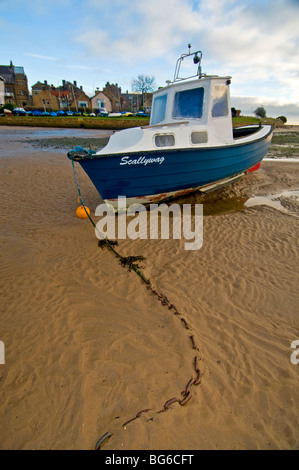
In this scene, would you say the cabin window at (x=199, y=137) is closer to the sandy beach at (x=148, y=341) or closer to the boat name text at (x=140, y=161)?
the boat name text at (x=140, y=161)

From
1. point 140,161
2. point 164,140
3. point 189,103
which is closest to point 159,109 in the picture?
point 189,103

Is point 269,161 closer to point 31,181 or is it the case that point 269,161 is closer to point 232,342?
point 31,181

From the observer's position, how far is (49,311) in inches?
147

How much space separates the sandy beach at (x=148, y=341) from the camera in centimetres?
238

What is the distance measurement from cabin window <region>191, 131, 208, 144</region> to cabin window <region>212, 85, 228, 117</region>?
1.19m

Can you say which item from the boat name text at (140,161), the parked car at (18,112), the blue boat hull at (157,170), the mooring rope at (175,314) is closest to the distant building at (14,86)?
the parked car at (18,112)

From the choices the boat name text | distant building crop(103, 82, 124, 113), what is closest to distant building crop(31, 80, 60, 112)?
distant building crop(103, 82, 124, 113)

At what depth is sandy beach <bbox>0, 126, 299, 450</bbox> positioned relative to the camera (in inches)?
93.7

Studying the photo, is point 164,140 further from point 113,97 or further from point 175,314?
point 113,97

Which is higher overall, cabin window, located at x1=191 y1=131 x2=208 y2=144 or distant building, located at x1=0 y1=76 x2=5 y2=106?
distant building, located at x1=0 y1=76 x2=5 y2=106

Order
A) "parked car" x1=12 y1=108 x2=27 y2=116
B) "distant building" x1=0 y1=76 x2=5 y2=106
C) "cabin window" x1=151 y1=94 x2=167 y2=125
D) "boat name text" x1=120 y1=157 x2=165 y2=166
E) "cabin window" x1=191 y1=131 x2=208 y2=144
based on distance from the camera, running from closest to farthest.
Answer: "boat name text" x1=120 y1=157 x2=165 y2=166 → "cabin window" x1=191 y1=131 x2=208 y2=144 → "cabin window" x1=151 y1=94 x2=167 y2=125 → "parked car" x1=12 y1=108 x2=27 y2=116 → "distant building" x1=0 y1=76 x2=5 y2=106

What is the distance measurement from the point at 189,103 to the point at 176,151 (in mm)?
2633

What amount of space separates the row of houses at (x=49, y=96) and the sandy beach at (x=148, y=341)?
201 ft

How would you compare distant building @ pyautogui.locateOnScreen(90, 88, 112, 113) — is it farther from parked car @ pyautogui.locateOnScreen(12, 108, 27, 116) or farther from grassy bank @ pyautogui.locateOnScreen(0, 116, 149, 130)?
grassy bank @ pyautogui.locateOnScreen(0, 116, 149, 130)
